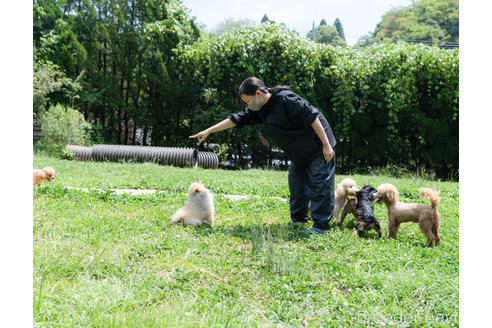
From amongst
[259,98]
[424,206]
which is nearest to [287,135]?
[259,98]

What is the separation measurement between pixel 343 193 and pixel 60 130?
11286 mm

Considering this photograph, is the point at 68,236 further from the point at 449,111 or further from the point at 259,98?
the point at 449,111

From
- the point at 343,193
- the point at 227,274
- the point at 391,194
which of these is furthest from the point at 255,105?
the point at 227,274

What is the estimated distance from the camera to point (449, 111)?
1162 centimetres

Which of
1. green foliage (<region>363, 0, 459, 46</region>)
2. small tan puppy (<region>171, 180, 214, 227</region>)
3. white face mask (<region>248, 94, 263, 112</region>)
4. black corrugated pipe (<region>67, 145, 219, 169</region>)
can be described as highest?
green foliage (<region>363, 0, 459, 46</region>)

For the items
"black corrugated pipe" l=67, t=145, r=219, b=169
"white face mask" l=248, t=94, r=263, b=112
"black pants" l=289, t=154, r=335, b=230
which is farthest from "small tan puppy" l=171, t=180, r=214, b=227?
"black corrugated pipe" l=67, t=145, r=219, b=169

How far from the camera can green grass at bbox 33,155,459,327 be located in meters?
2.18

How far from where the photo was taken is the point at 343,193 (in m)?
4.46

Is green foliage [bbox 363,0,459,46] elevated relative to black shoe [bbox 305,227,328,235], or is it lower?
elevated

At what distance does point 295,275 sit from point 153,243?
51.8 inches

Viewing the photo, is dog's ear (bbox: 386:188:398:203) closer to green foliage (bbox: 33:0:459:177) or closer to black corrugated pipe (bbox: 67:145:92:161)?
green foliage (bbox: 33:0:459:177)

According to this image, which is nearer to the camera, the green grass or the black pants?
the green grass

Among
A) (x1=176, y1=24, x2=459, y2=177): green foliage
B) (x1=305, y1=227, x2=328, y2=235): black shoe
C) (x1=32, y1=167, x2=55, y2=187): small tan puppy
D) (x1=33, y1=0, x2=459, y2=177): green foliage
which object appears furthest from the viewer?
(x1=33, y1=0, x2=459, y2=177): green foliage

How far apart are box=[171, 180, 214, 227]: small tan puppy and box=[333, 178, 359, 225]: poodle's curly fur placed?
4.88ft
